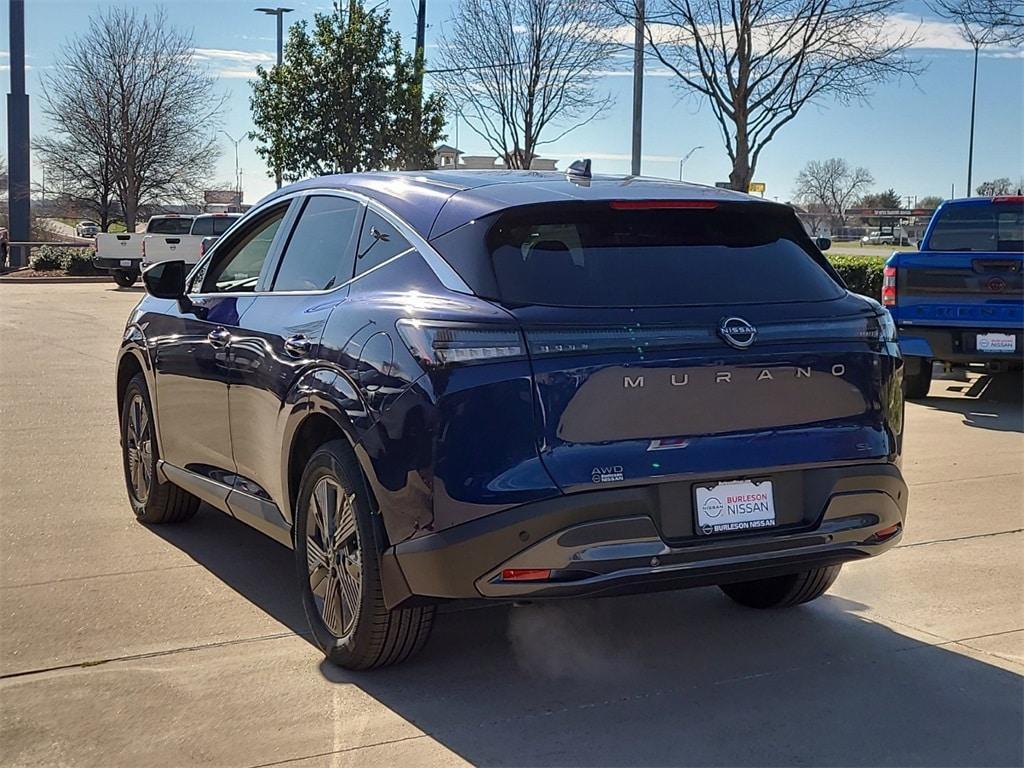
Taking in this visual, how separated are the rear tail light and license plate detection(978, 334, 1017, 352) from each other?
8340mm

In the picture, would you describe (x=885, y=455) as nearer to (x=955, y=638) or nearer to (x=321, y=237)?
(x=955, y=638)

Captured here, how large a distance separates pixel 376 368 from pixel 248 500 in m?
1.48

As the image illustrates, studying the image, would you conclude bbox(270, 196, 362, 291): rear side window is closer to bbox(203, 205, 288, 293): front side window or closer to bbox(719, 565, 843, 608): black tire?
bbox(203, 205, 288, 293): front side window

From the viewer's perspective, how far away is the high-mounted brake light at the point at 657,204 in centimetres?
426

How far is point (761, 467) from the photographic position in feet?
13.3

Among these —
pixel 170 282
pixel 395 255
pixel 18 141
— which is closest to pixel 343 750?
pixel 395 255

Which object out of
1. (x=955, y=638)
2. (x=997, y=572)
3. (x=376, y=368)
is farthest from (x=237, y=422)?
(x=997, y=572)

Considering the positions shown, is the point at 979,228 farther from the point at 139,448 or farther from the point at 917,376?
the point at 139,448

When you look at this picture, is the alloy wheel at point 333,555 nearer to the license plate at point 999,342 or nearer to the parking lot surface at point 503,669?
the parking lot surface at point 503,669

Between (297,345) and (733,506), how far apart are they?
1767 millimetres

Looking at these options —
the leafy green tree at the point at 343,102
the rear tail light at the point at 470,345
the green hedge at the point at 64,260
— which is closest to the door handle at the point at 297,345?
the rear tail light at the point at 470,345

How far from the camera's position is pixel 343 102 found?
87.4 feet

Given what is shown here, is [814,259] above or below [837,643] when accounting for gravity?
above

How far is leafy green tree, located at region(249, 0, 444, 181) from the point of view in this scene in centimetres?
2662
